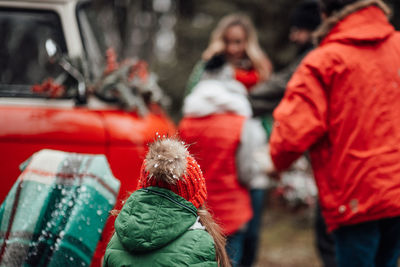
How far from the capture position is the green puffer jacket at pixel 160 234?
1.77m

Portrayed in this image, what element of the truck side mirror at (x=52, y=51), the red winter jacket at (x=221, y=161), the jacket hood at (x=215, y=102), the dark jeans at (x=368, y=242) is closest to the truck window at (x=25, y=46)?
the truck side mirror at (x=52, y=51)

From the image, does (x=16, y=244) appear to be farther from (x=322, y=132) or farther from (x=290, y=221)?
(x=290, y=221)

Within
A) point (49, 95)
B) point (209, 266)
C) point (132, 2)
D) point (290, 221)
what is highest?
point (132, 2)

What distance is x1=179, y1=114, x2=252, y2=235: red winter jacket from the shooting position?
341 centimetres

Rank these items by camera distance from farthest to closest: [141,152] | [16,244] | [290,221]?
[290,221] → [141,152] → [16,244]

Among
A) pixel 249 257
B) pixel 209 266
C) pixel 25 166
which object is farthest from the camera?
pixel 249 257

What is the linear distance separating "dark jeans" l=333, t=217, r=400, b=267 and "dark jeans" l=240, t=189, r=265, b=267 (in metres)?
1.42

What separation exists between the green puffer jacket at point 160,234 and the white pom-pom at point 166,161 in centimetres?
6

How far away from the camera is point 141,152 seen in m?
3.20

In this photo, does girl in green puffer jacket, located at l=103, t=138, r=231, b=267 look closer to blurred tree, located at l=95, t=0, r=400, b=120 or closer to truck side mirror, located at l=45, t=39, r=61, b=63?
truck side mirror, located at l=45, t=39, r=61, b=63

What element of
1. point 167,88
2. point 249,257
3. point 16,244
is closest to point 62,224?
point 16,244

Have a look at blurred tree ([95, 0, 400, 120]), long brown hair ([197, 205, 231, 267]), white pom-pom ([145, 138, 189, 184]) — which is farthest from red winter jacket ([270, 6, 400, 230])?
blurred tree ([95, 0, 400, 120])

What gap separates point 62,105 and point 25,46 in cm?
117

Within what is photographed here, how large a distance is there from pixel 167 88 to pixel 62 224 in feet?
24.0
